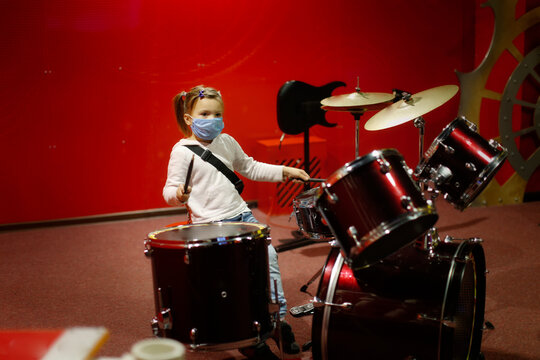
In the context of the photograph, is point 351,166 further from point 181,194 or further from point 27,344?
point 27,344

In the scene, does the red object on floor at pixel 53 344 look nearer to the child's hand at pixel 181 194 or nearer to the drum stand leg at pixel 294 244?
the child's hand at pixel 181 194

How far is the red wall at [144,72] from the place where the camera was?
445 centimetres

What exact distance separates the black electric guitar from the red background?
1.30m

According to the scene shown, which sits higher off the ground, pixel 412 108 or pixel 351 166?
pixel 412 108

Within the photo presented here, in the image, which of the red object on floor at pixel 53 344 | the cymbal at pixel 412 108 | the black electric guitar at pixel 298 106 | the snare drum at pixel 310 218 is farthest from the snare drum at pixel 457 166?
the red object on floor at pixel 53 344

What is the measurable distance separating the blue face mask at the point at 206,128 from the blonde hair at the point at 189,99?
0.09 meters

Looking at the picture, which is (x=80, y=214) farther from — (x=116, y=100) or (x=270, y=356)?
(x=270, y=356)

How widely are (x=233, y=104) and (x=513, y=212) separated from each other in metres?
2.66

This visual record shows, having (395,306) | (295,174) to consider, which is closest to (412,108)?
(295,174)

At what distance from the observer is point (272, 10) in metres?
4.91

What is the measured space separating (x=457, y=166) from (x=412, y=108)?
421 mm

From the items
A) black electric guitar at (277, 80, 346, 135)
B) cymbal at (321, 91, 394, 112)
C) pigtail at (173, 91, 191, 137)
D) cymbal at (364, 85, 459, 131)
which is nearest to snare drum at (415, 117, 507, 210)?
cymbal at (364, 85, 459, 131)

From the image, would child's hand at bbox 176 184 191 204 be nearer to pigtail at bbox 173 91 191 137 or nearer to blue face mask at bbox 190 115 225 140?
blue face mask at bbox 190 115 225 140

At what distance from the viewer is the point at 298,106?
3736 millimetres
